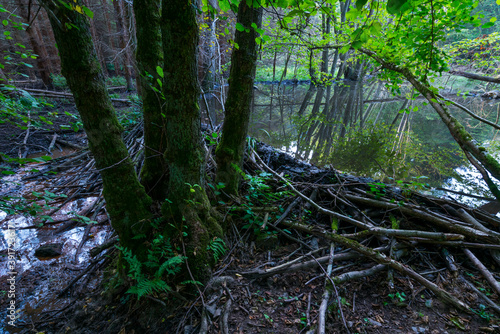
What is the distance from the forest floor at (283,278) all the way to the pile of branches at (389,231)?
0.06ft

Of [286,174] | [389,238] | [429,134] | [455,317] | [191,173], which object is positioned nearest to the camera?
[455,317]

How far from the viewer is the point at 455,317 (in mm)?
1974

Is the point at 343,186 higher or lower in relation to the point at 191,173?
lower

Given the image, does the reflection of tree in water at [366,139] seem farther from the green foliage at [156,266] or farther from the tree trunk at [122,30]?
the tree trunk at [122,30]

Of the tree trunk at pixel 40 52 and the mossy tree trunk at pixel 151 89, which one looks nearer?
the mossy tree trunk at pixel 151 89

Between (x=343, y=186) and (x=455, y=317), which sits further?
(x=343, y=186)

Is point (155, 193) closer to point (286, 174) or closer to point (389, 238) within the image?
point (286, 174)

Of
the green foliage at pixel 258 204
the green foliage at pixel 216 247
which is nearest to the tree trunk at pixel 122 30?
the green foliage at pixel 258 204

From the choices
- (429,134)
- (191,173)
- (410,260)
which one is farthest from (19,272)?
(429,134)

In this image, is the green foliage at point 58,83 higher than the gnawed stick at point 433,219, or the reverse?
the green foliage at point 58,83

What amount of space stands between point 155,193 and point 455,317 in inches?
137

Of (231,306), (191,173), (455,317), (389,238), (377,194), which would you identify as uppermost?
(191,173)

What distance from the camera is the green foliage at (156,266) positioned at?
2.06 meters

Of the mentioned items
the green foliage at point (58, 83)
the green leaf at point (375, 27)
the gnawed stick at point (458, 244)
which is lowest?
the gnawed stick at point (458, 244)
